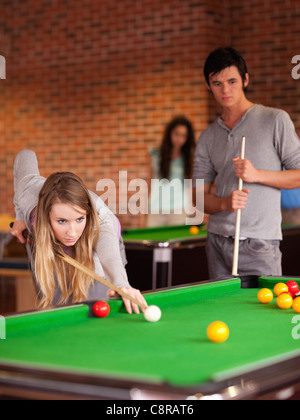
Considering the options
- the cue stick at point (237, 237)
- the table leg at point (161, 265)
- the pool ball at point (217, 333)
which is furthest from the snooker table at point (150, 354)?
the table leg at point (161, 265)

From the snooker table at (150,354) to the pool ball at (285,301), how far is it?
0.03 metres

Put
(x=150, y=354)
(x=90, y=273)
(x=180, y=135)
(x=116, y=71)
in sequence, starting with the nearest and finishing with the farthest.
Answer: (x=150, y=354) < (x=90, y=273) < (x=180, y=135) < (x=116, y=71)

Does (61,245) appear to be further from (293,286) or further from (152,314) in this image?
(293,286)

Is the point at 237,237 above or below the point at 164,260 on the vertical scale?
above

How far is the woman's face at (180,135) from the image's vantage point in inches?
217

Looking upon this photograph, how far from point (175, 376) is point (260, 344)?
0.40 metres

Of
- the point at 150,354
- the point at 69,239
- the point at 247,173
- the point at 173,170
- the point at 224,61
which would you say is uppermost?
the point at 224,61

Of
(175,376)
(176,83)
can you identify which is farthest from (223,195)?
(176,83)

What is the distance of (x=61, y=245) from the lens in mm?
2734

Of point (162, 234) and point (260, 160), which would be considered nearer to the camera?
point (260, 160)

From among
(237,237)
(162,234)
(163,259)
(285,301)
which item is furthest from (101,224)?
(162,234)

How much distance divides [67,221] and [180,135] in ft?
10.0

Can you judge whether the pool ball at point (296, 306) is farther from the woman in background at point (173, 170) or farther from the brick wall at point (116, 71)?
the brick wall at point (116, 71)
